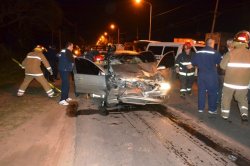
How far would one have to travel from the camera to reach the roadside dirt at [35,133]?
5.21 meters

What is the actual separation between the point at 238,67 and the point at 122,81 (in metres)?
3.04

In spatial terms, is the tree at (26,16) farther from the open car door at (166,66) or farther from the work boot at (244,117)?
the work boot at (244,117)

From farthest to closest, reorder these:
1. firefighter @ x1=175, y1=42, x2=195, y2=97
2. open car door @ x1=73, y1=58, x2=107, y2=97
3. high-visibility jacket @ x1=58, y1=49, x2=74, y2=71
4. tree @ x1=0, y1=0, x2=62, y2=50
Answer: tree @ x1=0, y1=0, x2=62, y2=50 → firefighter @ x1=175, y1=42, x2=195, y2=97 → high-visibility jacket @ x1=58, y1=49, x2=74, y2=71 → open car door @ x1=73, y1=58, x2=107, y2=97

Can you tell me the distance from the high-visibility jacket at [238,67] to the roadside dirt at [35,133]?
154 inches

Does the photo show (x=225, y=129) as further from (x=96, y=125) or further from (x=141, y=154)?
(x=96, y=125)

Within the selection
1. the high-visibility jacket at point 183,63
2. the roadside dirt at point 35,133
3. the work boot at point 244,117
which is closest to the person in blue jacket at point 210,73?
the work boot at point 244,117

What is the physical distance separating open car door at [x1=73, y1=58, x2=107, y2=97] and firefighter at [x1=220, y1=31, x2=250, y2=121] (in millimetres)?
3363

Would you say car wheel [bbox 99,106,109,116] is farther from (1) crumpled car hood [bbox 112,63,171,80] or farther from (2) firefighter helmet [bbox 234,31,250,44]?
(2) firefighter helmet [bbox 234,31,250,44]

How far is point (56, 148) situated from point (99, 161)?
3.41 feet

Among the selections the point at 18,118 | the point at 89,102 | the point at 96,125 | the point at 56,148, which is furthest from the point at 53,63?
the point at 56,148

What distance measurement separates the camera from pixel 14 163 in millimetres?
5016

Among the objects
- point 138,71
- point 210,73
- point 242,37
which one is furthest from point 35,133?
point 242,37

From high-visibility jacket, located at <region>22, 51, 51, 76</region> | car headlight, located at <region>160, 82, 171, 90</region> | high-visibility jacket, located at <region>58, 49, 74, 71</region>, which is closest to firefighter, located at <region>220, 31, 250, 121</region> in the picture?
car headlight, located at <region>160, 82, 171, 90</region>

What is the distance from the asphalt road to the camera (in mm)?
5125
